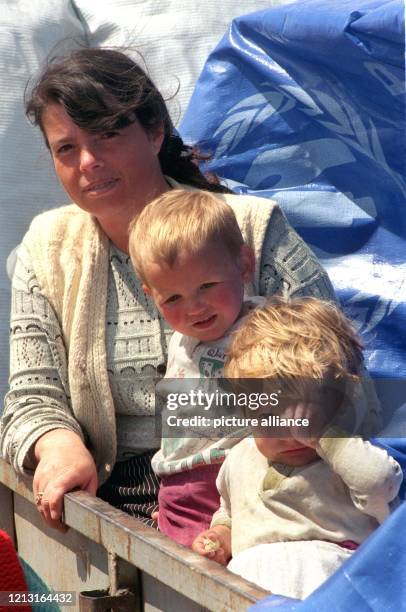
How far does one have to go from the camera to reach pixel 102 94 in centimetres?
218

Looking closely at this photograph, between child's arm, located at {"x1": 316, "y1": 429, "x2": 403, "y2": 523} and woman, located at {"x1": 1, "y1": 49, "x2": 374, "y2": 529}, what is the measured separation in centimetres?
61

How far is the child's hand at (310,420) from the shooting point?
5.11ft

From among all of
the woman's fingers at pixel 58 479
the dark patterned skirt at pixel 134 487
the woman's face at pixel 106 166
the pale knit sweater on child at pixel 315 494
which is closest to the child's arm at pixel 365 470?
the pale knit sweater on child at pixel 315 494

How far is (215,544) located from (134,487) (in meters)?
0.51

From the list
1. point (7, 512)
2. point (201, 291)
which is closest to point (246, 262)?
point (201, 291)

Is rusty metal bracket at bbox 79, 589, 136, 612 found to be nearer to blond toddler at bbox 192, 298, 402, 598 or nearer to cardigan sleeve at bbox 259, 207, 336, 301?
blond toddler at bbox 192, 298, 402, 598

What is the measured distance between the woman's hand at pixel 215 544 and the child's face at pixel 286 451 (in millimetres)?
159

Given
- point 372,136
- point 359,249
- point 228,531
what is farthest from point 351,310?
point 228,531

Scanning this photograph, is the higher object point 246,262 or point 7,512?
point 246,262

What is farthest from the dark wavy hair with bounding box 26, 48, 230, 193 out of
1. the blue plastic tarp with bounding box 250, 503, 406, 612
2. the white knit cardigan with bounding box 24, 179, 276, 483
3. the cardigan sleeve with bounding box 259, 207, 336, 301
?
the blue plastic tarp with bounding box 250, 503, 406, 612

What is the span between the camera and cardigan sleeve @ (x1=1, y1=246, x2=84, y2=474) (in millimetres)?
2168

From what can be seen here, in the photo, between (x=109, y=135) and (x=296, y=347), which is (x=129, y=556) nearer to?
(x=296, y=347)

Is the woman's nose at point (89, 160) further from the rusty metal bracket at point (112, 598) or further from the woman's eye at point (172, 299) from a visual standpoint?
the rusty metal bracket at point (112, 598)

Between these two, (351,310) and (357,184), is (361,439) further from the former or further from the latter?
(357,184)
